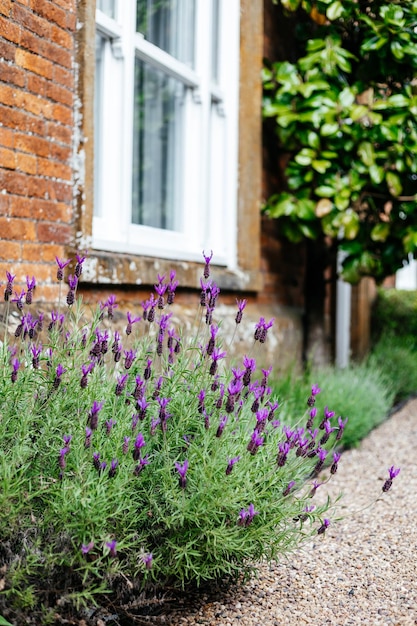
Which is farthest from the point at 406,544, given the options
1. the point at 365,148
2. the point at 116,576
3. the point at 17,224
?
the point at 365,148

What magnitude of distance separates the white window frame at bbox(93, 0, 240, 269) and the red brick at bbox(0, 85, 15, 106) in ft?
2.85

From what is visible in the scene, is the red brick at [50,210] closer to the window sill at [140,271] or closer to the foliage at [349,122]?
the window sill at [140,271]

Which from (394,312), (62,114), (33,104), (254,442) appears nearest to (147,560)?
(254,442)

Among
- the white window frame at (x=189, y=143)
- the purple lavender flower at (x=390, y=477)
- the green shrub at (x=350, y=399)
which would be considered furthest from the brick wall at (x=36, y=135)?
the purple lavender flower at (x=390, y=477)

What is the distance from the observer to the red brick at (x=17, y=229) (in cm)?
323

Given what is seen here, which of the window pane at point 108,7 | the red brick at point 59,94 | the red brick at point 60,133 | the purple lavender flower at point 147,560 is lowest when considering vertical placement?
the purple lavender flower at point 147,560

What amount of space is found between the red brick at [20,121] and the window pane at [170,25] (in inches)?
73.9

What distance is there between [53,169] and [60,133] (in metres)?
0.18

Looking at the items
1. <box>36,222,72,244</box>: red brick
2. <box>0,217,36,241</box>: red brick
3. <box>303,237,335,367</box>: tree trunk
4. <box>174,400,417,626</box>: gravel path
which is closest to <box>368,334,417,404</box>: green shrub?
<box>303,237,335,367</box>: tree trunk

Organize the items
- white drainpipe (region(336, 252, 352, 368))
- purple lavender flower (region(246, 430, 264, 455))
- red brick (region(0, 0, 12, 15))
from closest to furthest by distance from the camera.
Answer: purple lavender flower (region(246, 430, 264, 455)), red brick (region(0, 0, 12, 15)), white drainpipe (region(336, 252, 352, 368))

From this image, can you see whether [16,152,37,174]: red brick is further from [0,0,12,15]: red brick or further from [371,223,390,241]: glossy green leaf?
[371,223,390,241]: glossy green leaf

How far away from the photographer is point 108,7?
4250 mm

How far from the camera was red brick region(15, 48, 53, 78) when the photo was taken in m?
3.31

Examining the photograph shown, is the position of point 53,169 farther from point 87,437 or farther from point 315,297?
point 315,297
